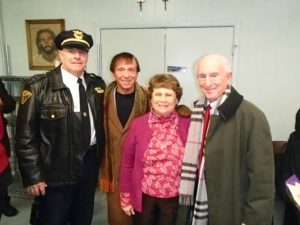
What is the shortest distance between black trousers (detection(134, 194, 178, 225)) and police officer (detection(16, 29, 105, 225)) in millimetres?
422

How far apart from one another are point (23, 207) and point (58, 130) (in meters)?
1.55

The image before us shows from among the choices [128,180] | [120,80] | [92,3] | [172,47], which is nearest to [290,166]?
[128,180]

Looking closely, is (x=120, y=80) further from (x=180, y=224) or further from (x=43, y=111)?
(x=180, y=224)

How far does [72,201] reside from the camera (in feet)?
5.60

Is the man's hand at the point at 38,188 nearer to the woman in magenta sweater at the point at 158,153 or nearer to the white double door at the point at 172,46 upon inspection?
the woman in magenta sweater at the point at 158,153

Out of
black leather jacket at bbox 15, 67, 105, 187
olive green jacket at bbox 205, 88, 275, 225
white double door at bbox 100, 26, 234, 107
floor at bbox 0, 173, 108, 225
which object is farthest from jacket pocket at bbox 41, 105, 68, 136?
white double door at bbox 100, 26, 234, 107

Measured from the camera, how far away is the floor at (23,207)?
2416 millimetres

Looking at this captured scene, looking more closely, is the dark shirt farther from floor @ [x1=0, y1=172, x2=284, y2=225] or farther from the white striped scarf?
floor @ [x1=0, y1=172, x2=284, y2=225]

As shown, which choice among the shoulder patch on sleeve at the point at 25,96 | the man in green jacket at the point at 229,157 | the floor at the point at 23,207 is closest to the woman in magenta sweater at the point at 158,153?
the man in green jacket at the point at 229,157

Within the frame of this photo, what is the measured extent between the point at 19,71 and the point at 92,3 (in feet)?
4.22

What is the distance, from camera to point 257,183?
3.92 ft

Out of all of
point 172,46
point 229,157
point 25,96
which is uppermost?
point 172,46

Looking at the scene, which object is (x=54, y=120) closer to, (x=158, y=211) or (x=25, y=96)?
(x=25, y=96)

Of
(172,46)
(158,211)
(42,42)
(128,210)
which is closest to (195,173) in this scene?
(158,211)
